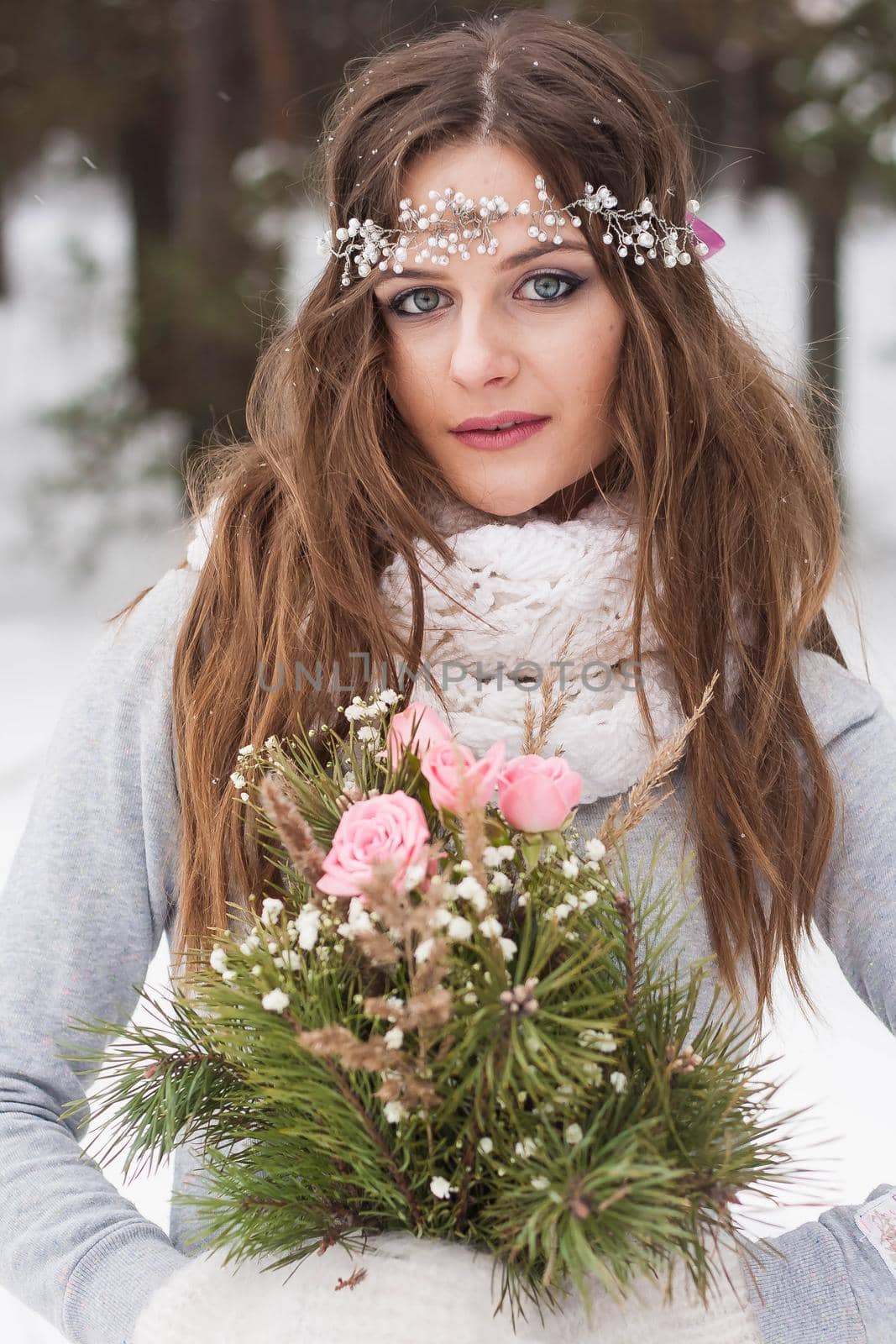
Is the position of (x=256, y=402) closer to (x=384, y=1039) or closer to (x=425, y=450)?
(x=425, y=450)

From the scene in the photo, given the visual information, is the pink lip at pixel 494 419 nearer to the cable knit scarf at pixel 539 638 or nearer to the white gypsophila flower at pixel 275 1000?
the cable knit scarf at pixel 539 638

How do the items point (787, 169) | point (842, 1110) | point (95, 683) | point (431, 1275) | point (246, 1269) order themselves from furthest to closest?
1. point (787, 169)
2. point (842, 1110)
3. point (95, 683)
4. point (246, 1269)
5. point (431, 1275)

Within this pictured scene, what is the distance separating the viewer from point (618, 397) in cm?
139

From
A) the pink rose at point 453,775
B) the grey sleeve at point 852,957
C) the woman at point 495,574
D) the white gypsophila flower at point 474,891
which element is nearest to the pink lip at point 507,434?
the woman at point 495,574

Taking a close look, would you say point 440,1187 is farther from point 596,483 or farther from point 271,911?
point 596,483

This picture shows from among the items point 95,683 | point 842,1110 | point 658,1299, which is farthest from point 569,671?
point 842,1110

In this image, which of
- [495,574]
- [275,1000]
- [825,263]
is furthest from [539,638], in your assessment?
[825,263]

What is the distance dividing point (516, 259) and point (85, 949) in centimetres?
81

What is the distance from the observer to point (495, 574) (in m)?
1.34

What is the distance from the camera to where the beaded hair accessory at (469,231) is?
126 centimetres

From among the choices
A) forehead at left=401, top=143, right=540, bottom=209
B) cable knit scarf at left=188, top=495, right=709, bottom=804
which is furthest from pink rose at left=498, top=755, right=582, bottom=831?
forehead at left=401, top=143, right=540, bottom=209

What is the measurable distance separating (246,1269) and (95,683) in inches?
24.7

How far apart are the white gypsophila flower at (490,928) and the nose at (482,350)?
67cm

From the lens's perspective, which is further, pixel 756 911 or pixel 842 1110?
pixel 842 1110
